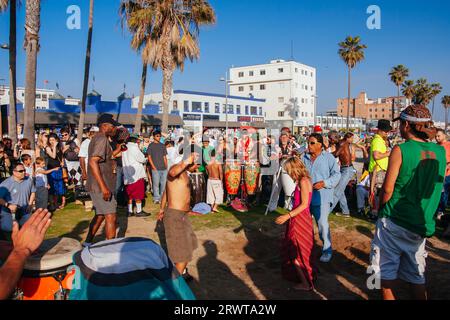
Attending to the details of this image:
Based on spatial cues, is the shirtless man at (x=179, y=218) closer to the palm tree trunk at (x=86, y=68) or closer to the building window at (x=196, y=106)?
the palm tree trunk at (x=86, y=68)

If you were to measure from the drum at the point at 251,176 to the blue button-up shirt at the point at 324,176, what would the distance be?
12.2 feet

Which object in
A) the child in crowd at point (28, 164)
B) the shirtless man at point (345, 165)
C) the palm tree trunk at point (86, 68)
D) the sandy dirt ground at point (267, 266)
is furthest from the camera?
the palm tree trunk at point (86, 68)

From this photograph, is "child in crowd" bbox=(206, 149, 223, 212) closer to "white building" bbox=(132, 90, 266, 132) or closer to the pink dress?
the pink dress

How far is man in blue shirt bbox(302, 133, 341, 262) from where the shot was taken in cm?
532

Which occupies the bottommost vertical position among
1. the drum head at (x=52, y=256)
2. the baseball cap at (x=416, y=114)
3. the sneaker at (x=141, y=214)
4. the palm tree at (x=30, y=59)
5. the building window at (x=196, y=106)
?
the sneaker at (x=141, y=214)

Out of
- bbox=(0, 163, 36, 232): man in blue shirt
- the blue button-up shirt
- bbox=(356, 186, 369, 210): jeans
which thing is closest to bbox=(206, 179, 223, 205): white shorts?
bbox=(356, 186, 369, 210): jeans

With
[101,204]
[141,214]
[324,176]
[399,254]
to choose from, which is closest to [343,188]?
[324,176]

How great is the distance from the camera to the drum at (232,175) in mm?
9352

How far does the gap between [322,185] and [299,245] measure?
3.82 ft

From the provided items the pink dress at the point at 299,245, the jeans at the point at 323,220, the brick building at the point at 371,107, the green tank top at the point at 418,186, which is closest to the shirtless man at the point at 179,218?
the pink dress at the point at 299,245

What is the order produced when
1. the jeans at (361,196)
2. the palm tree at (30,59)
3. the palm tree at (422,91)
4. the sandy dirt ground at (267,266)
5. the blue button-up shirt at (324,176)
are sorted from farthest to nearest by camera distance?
the palm tree at (422,91) < the palm tree at (30,59) < the jeans at (361,196) < the blue button-up shirt at (324,176) < the sandy dirt ground at (267,266)

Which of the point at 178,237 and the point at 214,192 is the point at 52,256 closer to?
the point at 178,237

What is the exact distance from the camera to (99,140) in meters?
5.16

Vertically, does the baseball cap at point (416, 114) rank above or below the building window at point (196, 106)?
below
